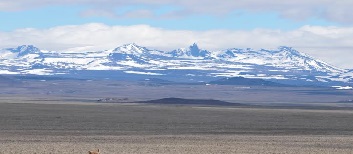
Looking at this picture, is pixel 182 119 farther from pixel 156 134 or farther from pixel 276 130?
pixel 156 134

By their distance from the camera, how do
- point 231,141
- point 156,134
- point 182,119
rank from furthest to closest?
point 182,119
point 156,134
point 231,141

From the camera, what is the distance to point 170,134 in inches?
1924

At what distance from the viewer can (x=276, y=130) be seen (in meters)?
54.5

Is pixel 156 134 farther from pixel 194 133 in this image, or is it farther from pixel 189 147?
pixel 189 147

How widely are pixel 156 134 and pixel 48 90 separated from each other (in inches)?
5864

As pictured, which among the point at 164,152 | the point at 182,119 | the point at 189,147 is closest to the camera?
the point at 164,152

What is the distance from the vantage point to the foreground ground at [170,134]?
37719 millimetres

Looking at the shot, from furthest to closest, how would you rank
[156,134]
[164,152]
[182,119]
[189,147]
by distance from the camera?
[182,119]
[156,134]
[189,147]
[164,152]

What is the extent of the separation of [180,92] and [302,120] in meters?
122

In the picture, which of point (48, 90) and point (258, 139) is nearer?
point (258, 139)

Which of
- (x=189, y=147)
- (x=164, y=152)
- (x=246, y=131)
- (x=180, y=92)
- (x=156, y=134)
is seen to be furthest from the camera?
(x=180, y=92)

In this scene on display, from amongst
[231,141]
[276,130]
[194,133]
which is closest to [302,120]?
[276,130]

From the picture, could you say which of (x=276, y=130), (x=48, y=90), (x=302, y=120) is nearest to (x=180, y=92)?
(x=48, y=90)

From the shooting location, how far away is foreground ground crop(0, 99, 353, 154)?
37.7 meters
